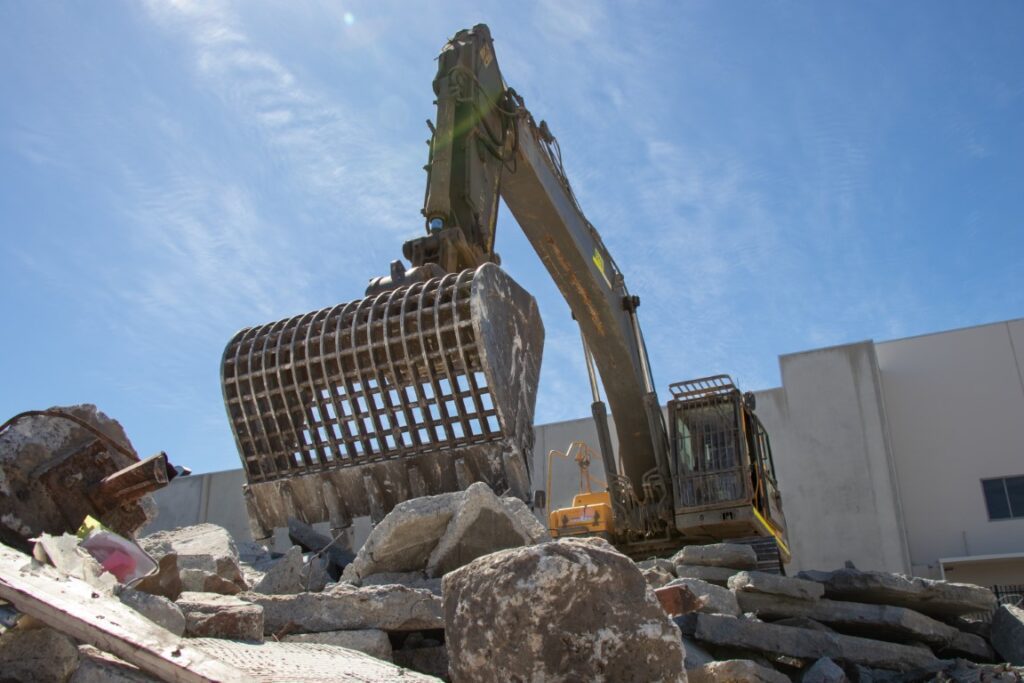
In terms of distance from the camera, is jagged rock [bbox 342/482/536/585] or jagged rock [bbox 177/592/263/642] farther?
jagged rock [bbox 342/482/536/585]

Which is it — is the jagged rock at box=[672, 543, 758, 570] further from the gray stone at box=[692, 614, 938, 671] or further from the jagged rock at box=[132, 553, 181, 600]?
the jagged rock at box=[132, 553, 181, 600]

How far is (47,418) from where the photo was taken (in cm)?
468

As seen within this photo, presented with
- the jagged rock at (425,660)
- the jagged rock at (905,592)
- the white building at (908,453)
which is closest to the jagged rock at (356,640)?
the jagged rock at (425,660)

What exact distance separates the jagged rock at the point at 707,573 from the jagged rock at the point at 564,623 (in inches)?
170

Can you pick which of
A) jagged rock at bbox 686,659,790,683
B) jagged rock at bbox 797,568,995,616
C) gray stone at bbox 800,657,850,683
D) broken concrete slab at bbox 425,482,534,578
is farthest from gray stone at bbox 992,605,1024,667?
broken concrete slab at bbox 425,482,534,578

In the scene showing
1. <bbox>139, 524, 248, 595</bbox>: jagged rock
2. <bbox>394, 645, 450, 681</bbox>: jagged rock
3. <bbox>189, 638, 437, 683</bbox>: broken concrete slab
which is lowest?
<bbox>394, 645, 450, 681</bbox>: jagged rock

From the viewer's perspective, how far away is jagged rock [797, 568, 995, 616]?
6.45m

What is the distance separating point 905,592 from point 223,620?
4.73m

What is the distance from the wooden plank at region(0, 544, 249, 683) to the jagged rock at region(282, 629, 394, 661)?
40.3 inches

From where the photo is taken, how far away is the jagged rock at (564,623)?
2.67m

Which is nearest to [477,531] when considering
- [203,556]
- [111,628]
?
[203,556]

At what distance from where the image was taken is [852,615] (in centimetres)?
617

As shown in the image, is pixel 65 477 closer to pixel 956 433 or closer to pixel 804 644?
pixel 804 644

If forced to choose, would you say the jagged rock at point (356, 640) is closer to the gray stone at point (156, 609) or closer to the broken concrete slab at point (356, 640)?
the broken concrete slab at point (356, 640)
